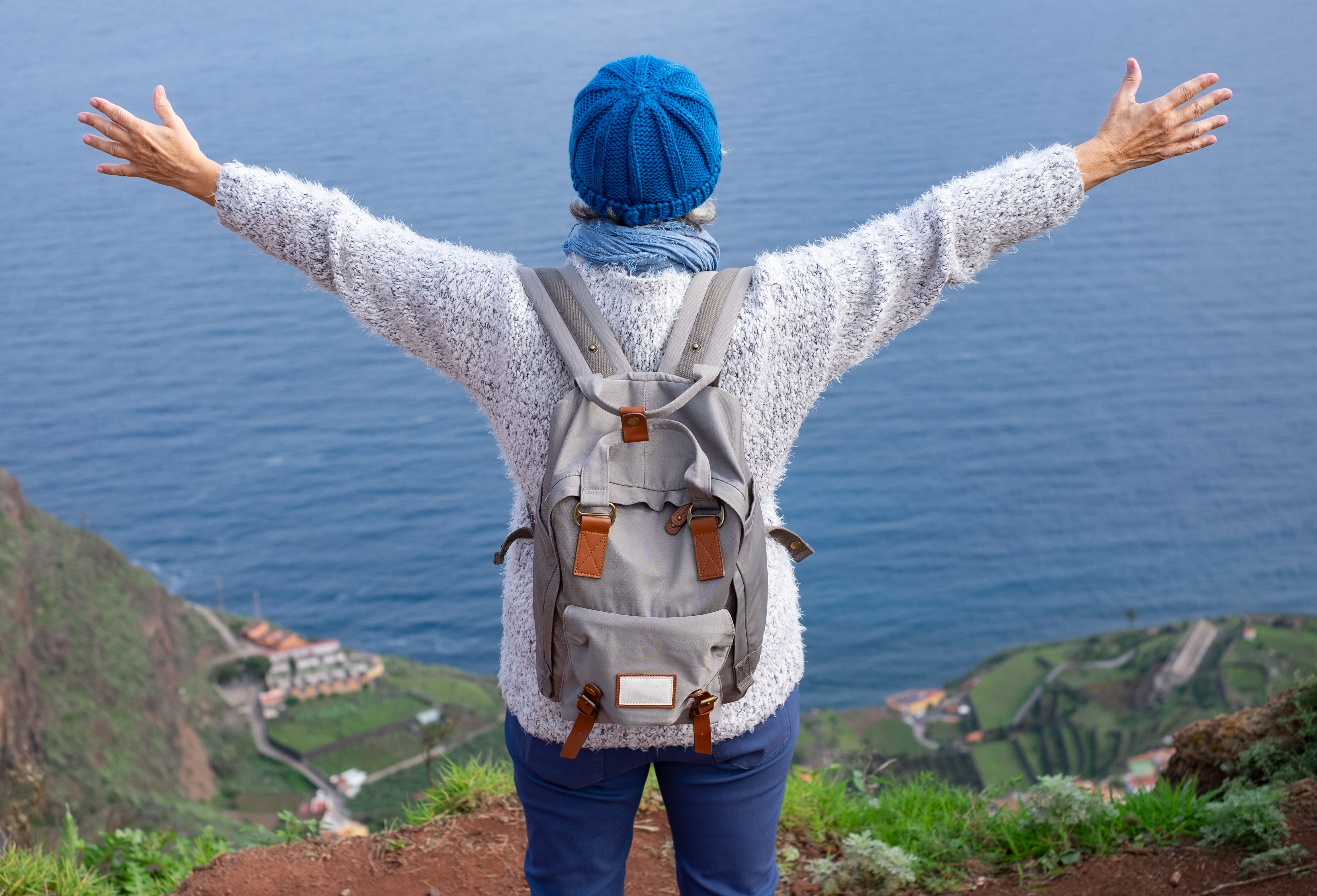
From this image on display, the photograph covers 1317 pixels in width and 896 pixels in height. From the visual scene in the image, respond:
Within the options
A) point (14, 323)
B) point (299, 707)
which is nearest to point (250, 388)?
point (14, 323)

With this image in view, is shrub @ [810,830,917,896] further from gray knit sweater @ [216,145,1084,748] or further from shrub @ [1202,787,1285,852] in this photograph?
gray knit sweater @ [216,145,1084,748]

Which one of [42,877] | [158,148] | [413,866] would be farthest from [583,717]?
[42,877]

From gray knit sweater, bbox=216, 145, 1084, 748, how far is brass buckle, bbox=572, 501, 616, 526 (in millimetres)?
184

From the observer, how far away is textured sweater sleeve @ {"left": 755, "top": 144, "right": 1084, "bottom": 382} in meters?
1.63

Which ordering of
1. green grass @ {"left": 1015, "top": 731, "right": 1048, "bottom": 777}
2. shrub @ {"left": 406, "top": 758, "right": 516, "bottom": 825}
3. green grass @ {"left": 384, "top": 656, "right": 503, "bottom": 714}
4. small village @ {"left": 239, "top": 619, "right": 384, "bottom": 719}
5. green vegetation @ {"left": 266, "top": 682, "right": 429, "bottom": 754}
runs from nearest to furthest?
1. shrub @ {"left": 406, "top": 758, "right": 516, "bottom": 825}
2. green grass @ {"left": 1015, "top": 731, "right": 1048, "bottom": 777}
3. green vegetation @ {"left": 266, "top": 682, "right": 429, "bottom": 754}
4. green grass @ {"left": 384, "top": 656, "right": 503, "bottom": 714}
5. small village @ {"left": 239, "top": 619, "right": 384, "bottom": 719}

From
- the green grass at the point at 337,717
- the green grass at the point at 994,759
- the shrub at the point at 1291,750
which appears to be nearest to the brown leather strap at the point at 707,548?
the shrub at the point at 1291,750

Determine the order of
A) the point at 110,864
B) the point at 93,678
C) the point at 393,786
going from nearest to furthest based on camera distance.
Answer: the point at 110,864 < the point at 93,678 < the point at 393,786

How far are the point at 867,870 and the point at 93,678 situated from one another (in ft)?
116

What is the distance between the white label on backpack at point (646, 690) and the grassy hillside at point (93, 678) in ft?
67.3

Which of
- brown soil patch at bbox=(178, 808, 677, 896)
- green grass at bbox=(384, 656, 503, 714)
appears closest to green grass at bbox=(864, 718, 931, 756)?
green grass at bbox=(384, 656, 503, 714)

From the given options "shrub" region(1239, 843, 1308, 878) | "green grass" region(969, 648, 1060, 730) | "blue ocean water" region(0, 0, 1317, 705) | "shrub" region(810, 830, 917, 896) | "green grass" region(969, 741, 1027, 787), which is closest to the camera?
"shrub" region(1239, 843, 1308, 878)

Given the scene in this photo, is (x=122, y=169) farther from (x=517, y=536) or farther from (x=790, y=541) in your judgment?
(x=790, y=541)

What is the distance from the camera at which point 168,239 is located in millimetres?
83750

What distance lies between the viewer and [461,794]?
140 inches
